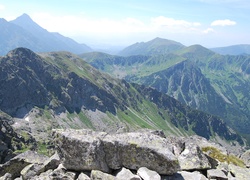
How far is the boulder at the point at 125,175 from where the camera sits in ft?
54.3

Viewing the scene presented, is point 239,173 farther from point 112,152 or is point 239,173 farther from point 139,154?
point 112,152

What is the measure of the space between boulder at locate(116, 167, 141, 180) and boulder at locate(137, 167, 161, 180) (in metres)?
0.45

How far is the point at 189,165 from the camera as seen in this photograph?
63.9 ft

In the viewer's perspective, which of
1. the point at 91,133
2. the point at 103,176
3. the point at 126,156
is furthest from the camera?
the point at 91,133

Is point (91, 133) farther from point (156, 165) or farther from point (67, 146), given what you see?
point (156, 165)

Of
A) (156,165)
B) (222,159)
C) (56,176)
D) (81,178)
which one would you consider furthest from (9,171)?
(222,159)

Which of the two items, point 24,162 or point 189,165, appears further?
point 24,162

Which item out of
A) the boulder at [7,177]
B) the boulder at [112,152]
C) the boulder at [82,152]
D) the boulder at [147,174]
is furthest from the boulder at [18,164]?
the boulder at [147,174]

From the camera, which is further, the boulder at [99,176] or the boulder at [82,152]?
the boulder at [82,152]

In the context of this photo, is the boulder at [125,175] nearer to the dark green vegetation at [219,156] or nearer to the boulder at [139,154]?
the boulder at [139,154]

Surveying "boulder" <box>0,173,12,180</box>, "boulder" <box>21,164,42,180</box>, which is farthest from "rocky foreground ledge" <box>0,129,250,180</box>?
"boulder" <box>0,173,12,180</box>

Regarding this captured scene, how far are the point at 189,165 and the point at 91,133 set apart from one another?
24.9 feet

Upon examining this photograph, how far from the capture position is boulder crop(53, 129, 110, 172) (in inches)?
718

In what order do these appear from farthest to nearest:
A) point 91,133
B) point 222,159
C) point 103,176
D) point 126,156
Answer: point 222,159 < point 91,133 < point 126,156 < point 103,176
